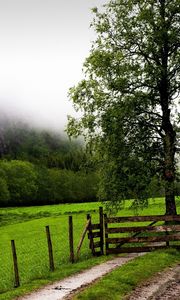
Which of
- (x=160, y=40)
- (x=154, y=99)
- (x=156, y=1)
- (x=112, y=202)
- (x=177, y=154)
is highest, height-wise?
(x=156, y=1)

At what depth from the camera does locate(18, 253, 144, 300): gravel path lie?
57.8 ft

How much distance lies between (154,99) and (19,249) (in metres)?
18.8

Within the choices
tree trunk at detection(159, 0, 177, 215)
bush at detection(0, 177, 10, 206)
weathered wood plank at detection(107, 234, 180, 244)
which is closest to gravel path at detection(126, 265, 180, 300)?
weathered wood plank at detection(107, 234, 180, 244)

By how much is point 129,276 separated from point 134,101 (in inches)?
700

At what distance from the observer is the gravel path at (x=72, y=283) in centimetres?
1762

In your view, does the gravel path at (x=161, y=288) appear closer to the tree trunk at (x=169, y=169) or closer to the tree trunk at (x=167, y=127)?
the tree trunk at (x=169, y=169)

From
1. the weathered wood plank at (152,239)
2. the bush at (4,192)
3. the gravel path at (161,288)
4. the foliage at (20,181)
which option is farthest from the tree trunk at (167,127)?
the foliage at (20,181)

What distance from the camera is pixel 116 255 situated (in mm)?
27016

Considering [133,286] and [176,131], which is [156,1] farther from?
[133,286]

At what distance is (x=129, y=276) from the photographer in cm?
2023

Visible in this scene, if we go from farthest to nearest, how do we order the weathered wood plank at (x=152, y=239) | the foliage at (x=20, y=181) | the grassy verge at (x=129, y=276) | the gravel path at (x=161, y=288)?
the foliage at (x=20, y=181)
the weathered wood plank at (x=152, y=239)
the grassy verge at (x=129, y=276)
the gravel path at (x=161, y=288)

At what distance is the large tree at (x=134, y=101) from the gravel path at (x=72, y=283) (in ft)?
38.6

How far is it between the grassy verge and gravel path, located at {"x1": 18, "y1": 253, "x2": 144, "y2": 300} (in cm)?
62

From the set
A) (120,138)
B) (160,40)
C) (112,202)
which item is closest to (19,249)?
(112,202)
